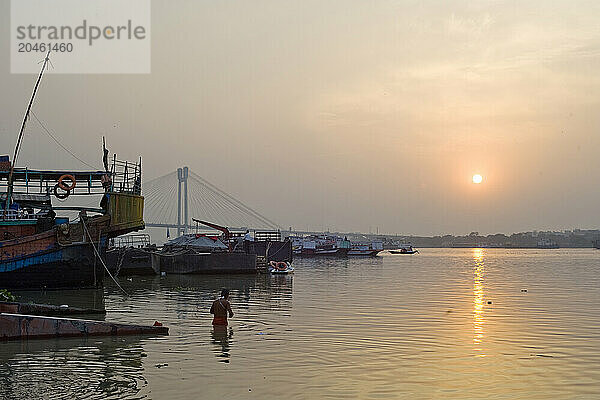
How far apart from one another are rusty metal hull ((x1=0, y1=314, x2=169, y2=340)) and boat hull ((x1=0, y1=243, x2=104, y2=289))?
14.3 metres

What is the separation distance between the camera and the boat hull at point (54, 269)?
2998 centimetres

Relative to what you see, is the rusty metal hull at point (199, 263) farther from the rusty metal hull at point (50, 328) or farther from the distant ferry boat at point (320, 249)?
the distant ferry boat at point (320, 249)

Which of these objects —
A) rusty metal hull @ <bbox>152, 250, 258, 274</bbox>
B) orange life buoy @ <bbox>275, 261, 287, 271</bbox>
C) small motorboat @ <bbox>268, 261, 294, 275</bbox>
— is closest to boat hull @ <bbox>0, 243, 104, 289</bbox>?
rusty metal hull @ <bbox>152, 250, 258, 274</bbox>

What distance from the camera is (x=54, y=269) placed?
101ft

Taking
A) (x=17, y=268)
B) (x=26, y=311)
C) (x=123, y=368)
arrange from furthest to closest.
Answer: (x=17, y=268), (x=26, y=311), (x=123, y=368)

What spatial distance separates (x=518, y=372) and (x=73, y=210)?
23.4 meters

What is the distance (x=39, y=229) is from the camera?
30969 mm

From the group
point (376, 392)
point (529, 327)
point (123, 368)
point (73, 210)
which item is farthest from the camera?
point (73, 210)

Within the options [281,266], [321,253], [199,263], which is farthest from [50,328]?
[321,253]

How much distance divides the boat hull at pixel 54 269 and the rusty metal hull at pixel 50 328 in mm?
14332

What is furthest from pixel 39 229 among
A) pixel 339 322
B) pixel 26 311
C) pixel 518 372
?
pixel 518 372

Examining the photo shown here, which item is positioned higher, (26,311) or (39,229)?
(39,229)

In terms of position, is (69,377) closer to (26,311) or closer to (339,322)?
(26,311)

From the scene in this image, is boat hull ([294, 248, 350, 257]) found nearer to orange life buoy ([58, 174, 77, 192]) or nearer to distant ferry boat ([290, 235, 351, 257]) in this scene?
distant ferry boat ([290, 235, 351, 257])
